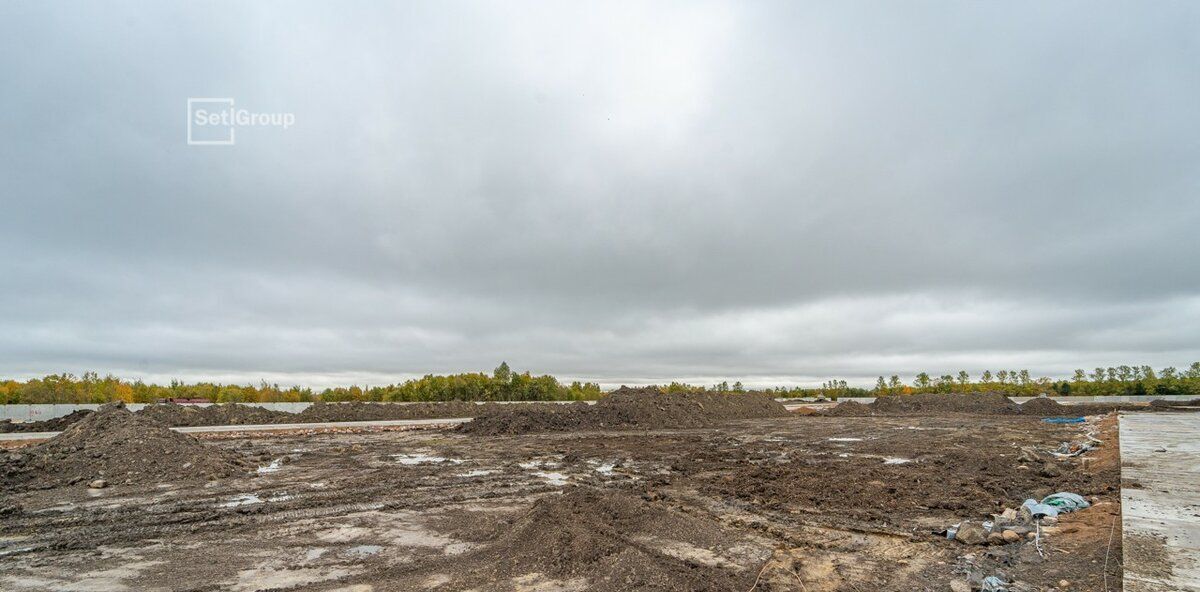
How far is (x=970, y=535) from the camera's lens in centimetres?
586

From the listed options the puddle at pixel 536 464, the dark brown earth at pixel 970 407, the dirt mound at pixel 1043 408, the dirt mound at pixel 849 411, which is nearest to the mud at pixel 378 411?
the puddle at pixel 536 464

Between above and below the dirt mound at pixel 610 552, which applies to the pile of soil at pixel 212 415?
below

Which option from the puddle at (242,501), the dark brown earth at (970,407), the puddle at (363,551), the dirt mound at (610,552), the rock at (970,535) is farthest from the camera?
the dark brown earth at (970,407)

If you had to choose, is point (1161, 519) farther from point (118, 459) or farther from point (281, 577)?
point (118, 459)

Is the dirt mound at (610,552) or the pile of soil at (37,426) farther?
the pile of soil at (37,426)

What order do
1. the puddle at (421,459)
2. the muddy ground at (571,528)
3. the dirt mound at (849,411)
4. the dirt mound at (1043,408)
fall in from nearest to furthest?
the muddy ground at (571,528)
the puddle at (421,459)
the dirt mound at (1043,408)
the dirt mound at (849,411)

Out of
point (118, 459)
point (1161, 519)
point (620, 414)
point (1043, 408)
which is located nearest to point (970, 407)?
point (1043, 408)

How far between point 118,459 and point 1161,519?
16643 millimetres

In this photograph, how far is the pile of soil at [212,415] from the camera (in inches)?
917

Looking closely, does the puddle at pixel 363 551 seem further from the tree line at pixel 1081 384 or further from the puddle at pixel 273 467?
the tree line at pixel 1081 384

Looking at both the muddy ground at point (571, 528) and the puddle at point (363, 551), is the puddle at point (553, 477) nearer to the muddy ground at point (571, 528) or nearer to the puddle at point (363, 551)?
the muddy ground at point (571, 528)

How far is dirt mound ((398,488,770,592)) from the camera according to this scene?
494 centimetres

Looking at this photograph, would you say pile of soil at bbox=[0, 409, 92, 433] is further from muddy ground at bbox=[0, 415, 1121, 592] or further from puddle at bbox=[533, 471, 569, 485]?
puddle at bbox=[533, 471, 569, 485]

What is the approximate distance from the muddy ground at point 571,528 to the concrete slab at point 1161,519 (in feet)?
0.68
